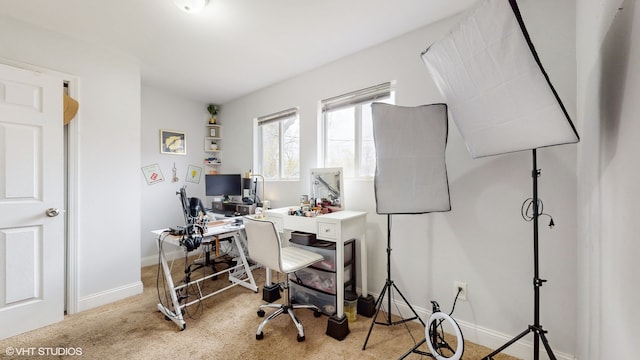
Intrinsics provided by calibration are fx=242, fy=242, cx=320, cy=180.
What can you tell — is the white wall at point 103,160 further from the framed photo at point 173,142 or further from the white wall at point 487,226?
the white wall at point 487,226

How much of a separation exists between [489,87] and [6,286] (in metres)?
3.48

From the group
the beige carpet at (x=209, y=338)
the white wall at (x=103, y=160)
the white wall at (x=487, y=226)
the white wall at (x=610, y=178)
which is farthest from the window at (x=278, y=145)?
the white wall at (x=610, y=178)

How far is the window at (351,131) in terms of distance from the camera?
2.40 metres

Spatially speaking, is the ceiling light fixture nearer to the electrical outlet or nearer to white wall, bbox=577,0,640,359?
white wall, bbox=577,0,640,359

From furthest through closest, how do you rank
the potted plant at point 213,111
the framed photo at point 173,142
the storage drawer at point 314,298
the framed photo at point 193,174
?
the potted plant at point 213,111
the framed photo at point 193,174
the framed photo at point 173,142
the storage drawer at point 314,298

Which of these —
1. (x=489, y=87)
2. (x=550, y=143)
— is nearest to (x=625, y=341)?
(x=550, y=143)

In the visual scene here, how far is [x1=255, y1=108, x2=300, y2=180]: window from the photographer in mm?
3166

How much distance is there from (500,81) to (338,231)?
139 centimetres

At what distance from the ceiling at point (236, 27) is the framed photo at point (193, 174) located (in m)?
1.56

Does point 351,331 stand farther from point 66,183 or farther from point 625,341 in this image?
point 66,183

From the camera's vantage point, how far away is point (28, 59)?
2023 millimetres

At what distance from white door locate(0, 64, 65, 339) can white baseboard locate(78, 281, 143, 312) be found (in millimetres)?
183
